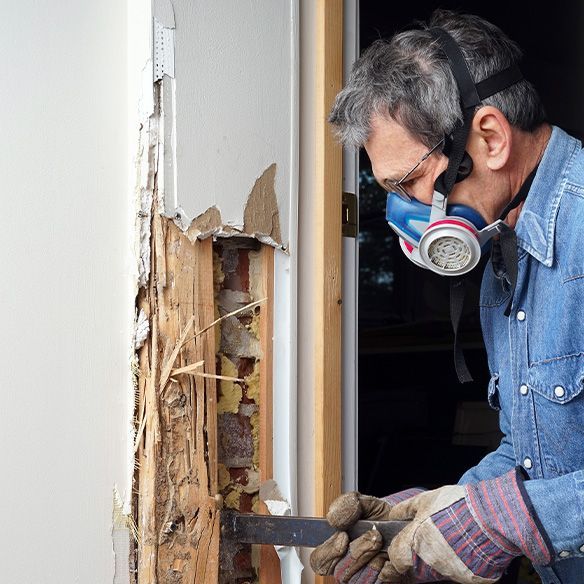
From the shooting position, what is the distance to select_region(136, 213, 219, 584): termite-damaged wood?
76.2 inches

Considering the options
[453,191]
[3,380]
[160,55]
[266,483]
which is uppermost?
[160,55]

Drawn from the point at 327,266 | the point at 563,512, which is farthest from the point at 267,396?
the point at 563,512

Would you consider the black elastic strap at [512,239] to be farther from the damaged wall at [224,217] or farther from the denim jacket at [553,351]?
the damaged wall at [224,217]

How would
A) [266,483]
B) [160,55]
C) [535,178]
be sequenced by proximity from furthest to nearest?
[266,483], [160,55], [535,178]

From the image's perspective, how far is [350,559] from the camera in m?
1.87

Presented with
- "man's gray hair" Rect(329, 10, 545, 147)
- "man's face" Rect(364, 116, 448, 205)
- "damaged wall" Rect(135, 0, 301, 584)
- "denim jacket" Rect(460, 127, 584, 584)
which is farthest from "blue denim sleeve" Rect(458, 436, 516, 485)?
"man's gray hair" Rect(329, 10, 545, 147)

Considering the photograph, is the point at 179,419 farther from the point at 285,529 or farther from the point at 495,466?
the point at 495,466

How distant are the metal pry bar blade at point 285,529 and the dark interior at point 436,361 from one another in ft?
7.57

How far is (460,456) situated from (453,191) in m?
3.02

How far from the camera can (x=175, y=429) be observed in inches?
77.3

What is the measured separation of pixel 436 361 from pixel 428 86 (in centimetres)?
424

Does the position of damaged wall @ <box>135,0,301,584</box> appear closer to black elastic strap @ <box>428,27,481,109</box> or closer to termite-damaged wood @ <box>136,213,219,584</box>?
termite-damaged wood @ <box>136,213,219,584</box>

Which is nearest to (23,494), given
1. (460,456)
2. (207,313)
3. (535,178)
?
(207,313)

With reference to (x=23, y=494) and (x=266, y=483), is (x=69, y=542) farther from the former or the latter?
(x=266, y=483)
